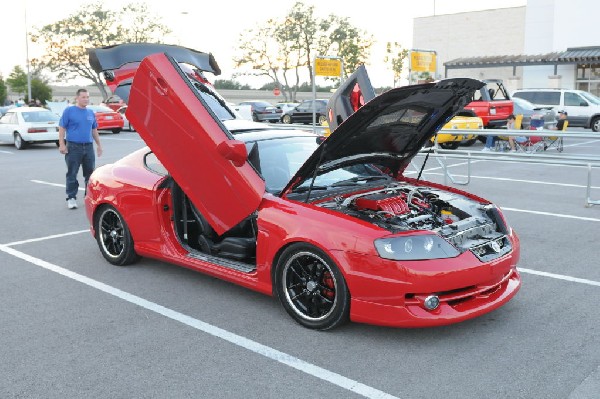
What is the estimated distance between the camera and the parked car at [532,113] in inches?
681

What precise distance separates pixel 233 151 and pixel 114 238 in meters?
2.35

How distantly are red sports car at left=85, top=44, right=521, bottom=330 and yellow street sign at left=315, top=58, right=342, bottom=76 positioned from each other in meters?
10.8

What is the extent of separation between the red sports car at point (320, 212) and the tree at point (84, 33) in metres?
56.0

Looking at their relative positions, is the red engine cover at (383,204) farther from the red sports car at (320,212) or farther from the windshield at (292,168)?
the windshield at (292,168)

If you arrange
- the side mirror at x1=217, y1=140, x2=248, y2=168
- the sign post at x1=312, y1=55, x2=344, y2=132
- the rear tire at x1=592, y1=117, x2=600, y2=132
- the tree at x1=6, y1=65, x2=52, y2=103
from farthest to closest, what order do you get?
1. the tree at x1=6, y1=65, x2=52, y2=103
2. the rear tire at x1=592, y1=117, x2=600, y2=132
3. the sign post at x1=312, y1=55, x2=344, y2=132
4. the side mirror at x1=217, y1=140, x2=248, y2=168

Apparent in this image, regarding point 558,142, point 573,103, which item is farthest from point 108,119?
point 573,103

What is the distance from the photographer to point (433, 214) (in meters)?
4.93

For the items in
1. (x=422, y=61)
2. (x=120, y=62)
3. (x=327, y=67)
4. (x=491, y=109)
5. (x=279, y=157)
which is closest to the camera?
(x=279, y=157)

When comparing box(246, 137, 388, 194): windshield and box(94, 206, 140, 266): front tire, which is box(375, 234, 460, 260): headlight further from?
box(94, 206, 140, 266): front tire

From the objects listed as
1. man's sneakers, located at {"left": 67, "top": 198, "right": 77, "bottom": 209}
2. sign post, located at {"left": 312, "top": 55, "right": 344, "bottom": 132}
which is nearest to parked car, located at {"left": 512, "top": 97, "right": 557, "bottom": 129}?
sign post, located at {"left": 312, "top": 55, "right": 344, "bottom": 132}

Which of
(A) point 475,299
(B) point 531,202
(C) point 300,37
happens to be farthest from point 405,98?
(C) point 300,37

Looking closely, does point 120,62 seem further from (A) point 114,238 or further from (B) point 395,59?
(B) point 395,59

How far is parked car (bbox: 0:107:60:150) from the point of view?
20.4m

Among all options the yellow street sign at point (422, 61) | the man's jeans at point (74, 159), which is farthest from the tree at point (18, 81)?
the man's jeans at point (74, 159)
